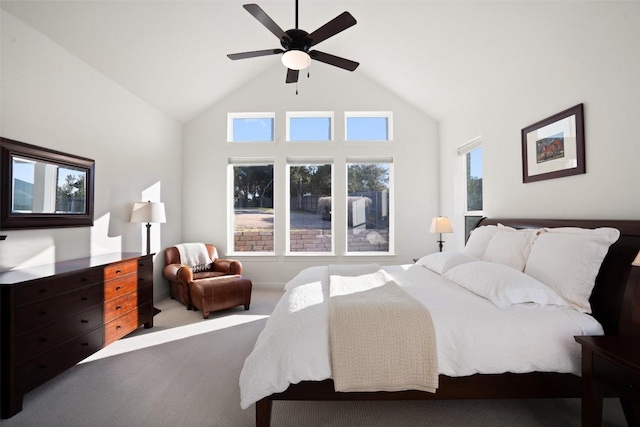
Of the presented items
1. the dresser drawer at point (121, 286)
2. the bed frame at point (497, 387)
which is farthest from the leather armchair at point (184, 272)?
the bed frame at point (497, 387)

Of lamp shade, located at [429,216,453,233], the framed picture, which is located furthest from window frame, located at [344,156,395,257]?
the framed picture

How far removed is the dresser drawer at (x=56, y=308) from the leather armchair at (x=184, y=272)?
1.25m

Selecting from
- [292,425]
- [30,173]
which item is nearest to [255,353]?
[292,425]

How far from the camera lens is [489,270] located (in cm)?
208

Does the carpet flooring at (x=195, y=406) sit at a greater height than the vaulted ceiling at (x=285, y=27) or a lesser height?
lesser

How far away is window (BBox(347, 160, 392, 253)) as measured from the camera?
4945 mm

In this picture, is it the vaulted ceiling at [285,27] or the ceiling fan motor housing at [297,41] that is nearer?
the ceiling fan motor housing at [297,41]

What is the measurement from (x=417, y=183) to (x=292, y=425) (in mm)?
3983

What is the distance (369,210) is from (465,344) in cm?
348

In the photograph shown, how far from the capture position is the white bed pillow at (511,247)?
2326mm

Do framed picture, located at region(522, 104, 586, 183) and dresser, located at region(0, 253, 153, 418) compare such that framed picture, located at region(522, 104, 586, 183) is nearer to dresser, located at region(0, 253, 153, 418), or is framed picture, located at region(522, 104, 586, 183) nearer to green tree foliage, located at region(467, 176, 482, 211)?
green tree foliage, located at region(467, 176, 482, 211)

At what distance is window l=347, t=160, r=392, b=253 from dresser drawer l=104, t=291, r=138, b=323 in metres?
3.11

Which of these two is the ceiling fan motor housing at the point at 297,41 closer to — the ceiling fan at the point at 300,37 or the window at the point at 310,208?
the ceiling fan at the point at 300,37

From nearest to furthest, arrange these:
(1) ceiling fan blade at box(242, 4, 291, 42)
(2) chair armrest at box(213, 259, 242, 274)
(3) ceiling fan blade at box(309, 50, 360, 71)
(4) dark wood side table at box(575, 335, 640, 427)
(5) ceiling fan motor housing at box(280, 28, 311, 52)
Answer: (4) dark wood side table at box(575, 335, 640, 427), (1) ceiling fan blade at box(242, 4, 291, 42), (5) ceiling fan motor housing at box(280, 28, 311, 52), (3) ceiling fan blade at box(309, 50, 360, 71), (2) chair armrest at box(213, 259, 242, 274)
